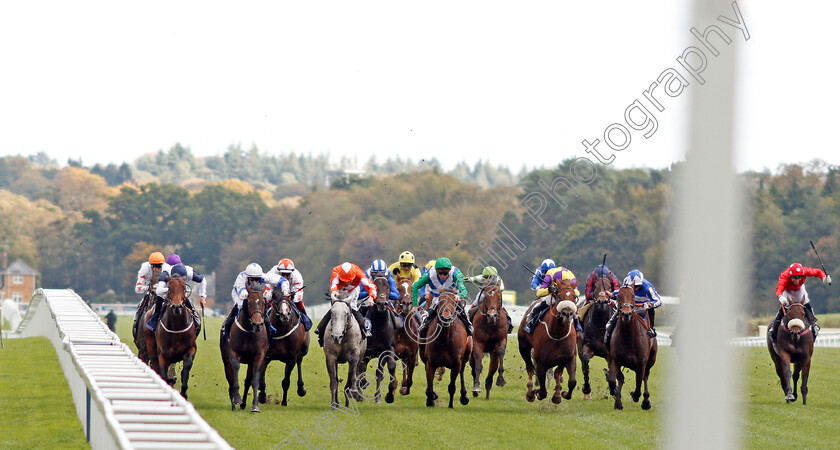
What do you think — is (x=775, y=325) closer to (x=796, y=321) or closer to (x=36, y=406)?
(x=796, y=321)

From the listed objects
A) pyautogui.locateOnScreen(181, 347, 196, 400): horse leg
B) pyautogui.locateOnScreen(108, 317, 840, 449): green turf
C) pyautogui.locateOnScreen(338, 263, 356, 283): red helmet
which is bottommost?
pyautogui.locateOnScreen(108, 317, 840, 449): green turf

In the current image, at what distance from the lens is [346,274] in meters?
14.1

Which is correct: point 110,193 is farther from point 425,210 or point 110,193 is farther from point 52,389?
point 52,389

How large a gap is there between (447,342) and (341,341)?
4.37 feet

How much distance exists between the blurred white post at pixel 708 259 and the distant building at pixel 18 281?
94.0 m

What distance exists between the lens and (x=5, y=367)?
19141mm

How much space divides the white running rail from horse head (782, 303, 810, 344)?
855cm

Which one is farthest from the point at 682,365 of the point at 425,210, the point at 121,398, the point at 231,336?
the point at 425,210

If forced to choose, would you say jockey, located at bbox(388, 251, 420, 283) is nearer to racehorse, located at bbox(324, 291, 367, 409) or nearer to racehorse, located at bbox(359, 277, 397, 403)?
racehorse, located at bbox(359, 277, 397, 403)

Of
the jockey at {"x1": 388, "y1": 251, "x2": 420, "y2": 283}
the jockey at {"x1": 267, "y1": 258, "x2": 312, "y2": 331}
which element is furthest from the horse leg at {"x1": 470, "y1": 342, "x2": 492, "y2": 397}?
the jockey at {"x1": 267, "y1": 258, "x2": 312, "y2": 331}

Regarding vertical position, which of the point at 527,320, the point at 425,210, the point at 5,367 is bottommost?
the point at 5,367

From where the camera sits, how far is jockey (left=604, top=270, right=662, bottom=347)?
14742 millimetres

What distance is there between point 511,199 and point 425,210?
219 inches

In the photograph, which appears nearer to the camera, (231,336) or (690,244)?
(690,244)
